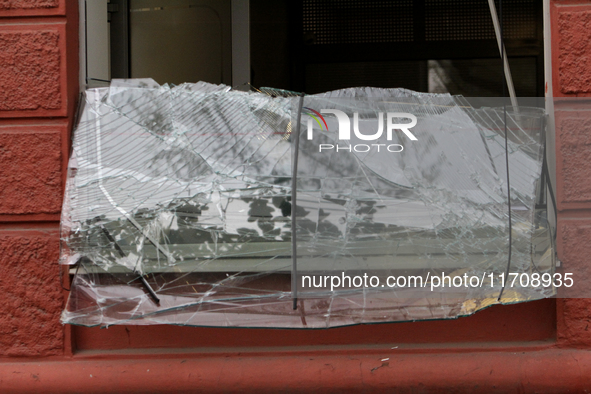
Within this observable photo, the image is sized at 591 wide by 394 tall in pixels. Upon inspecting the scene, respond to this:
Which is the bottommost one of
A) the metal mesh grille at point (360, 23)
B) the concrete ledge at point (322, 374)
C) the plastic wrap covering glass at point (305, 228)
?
the concrete ledge at point (322, 374)

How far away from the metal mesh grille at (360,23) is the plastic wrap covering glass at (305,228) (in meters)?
2.18

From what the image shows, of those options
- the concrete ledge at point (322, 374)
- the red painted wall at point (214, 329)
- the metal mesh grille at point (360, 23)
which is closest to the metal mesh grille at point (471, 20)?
the metal mesh grille at point (360, 23)

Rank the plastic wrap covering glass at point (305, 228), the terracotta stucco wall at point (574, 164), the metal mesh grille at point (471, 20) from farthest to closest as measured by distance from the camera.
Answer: the metal mesh grille at point (471, 20), the terracotta stucco wall at point (574, 164), the plastic wrap covering glass at point (305, 228)

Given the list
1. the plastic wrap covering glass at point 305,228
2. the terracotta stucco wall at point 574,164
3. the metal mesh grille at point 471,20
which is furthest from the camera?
the metal mesh grille at point 471,20

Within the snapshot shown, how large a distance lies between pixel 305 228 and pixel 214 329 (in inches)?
29.5

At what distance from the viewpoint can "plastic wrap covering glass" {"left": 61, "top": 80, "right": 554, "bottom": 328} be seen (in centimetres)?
233

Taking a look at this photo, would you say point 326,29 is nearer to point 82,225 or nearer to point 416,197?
point 416,197

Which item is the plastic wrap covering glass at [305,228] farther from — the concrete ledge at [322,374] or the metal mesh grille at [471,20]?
the metal mesh grille at [471,20]

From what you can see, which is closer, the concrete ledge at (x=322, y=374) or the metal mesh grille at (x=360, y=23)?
the concrete ledge at (x=322, y=374)

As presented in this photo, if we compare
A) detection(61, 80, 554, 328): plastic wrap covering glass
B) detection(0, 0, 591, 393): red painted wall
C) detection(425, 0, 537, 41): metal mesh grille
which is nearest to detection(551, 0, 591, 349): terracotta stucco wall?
detection(0, 0, 591, 393): red painted wall

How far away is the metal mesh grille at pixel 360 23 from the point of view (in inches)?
169

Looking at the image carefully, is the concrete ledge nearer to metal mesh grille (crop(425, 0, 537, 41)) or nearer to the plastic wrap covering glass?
the plastic wrap covering glass

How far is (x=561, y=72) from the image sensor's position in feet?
8.12

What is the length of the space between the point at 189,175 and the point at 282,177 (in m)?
0.45
